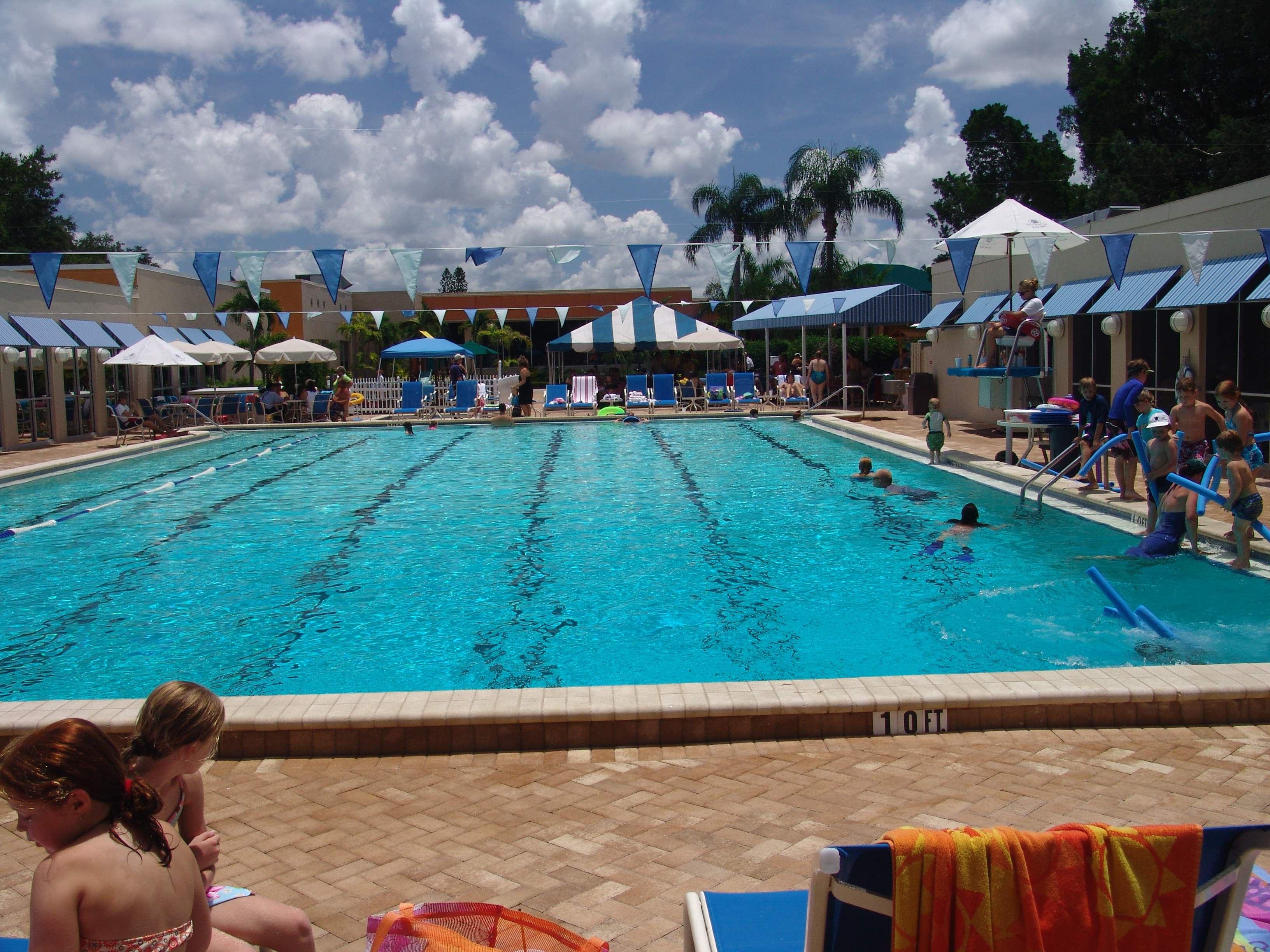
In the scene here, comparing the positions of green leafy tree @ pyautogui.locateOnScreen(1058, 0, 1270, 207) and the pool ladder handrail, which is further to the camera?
green leafy tree @ pyautogui.locateOnScreen(1058, 0, 1270, 207)

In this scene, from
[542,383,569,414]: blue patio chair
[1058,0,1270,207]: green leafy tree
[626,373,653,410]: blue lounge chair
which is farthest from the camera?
[1058,0,1270,207]: green leafy tree

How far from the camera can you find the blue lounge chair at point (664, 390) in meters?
25.9

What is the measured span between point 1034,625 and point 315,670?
177 inches

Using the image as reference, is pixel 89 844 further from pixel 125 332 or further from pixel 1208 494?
pixel 125 332

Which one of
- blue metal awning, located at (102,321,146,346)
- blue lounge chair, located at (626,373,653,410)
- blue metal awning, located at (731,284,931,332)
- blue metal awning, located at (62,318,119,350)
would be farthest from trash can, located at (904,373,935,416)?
blue metal awning, located at (62,318,119,350)

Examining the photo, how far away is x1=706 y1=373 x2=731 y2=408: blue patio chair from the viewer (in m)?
24.2

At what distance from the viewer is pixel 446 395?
83.5ft

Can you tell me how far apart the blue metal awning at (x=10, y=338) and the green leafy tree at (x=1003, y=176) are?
37.2 m

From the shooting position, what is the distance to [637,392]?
25375mm

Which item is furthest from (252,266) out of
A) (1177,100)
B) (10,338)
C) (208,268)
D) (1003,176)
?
(1003,176)

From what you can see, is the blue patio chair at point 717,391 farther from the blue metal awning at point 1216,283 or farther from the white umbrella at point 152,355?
the blue metal awning at point 1216,283

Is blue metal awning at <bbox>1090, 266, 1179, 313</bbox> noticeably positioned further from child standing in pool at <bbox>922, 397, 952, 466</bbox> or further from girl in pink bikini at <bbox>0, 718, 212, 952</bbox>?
girl in pink bikini at <bbox>0, 718, 212, 952</bbox>

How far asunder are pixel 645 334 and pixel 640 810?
2130 centimetres

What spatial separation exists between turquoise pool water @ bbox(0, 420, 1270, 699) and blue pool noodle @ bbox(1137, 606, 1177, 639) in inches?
2.9
